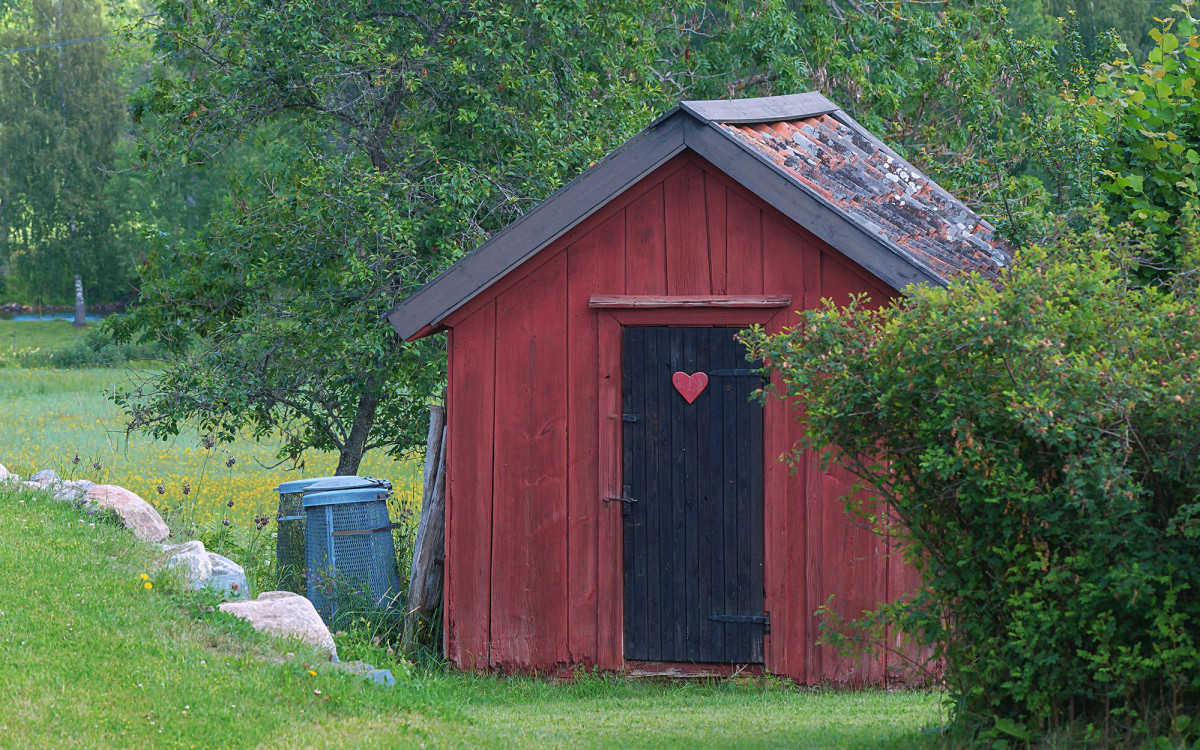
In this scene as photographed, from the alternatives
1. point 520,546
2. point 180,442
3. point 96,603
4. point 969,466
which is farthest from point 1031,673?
point 180,442

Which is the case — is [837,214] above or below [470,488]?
above

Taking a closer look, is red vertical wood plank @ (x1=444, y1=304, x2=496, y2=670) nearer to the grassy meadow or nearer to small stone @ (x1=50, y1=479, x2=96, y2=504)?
the grassy meadow

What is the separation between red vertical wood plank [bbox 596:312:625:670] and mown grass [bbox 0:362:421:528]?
12.3ft

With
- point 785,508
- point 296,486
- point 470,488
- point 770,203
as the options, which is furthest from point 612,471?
point 296,486

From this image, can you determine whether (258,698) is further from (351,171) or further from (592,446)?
(351,171)

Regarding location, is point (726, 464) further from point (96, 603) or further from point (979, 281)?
point (96, 603)

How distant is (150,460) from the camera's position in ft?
67.3

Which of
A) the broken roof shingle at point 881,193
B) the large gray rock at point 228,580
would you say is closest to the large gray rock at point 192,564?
the large gray rock at point 228,580

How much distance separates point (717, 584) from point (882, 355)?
3.58m

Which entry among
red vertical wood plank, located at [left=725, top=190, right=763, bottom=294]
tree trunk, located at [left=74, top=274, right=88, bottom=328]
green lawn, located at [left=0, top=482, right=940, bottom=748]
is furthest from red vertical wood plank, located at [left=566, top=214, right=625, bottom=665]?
tree trunk, located at [left=74, top=274, right=88, bottom=328]

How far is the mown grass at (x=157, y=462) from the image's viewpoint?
14.5m

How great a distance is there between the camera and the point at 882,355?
16.6ft

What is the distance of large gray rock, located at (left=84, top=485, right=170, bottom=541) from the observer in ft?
31.8

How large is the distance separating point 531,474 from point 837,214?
2.76m
